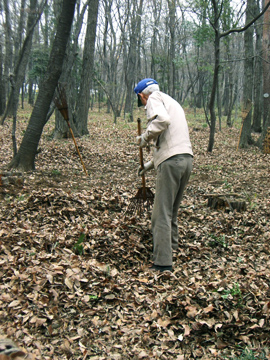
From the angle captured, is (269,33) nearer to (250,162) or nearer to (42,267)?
(250,162)

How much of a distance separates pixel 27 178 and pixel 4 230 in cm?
245

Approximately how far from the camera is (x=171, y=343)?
286 cm

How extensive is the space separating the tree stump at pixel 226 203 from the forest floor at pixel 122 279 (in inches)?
4.7

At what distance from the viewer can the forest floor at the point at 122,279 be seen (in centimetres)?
284

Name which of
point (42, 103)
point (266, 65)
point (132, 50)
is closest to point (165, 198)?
point (42, 103)

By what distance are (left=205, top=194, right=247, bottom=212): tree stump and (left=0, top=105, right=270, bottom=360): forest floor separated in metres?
0.12

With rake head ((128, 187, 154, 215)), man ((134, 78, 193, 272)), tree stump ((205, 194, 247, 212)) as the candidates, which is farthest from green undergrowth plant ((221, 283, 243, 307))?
tree stump ((205, 194, 247, 212))

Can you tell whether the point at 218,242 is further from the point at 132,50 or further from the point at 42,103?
the point at 132,50

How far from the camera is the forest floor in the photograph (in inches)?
112

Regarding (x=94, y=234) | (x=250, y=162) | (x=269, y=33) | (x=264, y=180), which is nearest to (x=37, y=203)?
(x=94, y=234)

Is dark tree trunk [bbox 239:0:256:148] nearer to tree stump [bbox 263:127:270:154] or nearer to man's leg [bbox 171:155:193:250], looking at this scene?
tree stump [bbox 263:127:270:154]

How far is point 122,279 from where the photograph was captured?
12.2 ft

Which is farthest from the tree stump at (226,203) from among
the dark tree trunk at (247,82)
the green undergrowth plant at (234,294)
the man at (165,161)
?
the dark tree trunk at (247,82)

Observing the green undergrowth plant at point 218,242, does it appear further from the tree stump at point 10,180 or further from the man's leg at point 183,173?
the tree stump at point 10,180
